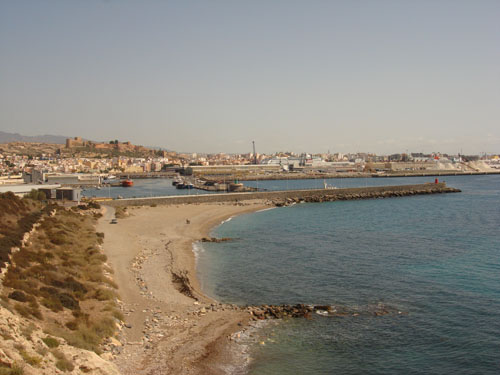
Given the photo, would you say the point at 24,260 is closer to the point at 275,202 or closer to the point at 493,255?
the point at 493,255

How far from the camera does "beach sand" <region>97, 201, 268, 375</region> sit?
10.1 metres

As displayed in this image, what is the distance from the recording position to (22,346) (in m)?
8.18

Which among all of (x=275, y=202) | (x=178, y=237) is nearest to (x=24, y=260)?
(x=178, y=237)

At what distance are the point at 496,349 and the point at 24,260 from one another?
14103mm

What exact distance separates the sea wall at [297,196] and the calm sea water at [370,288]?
14157 mm

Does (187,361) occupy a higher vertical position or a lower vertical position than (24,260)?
lower

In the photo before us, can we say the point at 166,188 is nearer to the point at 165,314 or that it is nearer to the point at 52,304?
the point at 165,314

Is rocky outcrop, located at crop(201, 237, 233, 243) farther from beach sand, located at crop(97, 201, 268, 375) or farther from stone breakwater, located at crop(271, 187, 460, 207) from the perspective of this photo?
stone breakwater, located at crop(271, 187, 460, 207)

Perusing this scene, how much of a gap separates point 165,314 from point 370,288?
7676mm

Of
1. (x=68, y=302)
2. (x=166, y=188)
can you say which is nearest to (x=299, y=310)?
(x=68, y=302)

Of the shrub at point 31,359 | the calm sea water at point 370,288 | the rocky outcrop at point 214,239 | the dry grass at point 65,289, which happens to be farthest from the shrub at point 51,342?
the rocky outcrop at point 214,239

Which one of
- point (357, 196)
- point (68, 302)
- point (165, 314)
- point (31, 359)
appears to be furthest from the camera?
point (357, 196)

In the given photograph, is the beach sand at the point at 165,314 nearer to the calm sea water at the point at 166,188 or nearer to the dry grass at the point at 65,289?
the dry grass at the point at 65,289

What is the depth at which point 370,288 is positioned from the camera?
16406mm
